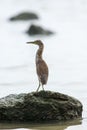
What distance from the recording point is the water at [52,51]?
15.3 metres

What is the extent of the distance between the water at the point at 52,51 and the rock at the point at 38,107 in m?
0.19

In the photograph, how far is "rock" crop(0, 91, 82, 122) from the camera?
11.6m

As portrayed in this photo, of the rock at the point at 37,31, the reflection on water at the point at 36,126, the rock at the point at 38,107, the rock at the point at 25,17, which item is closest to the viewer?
the reflection on water at the point at 36,126

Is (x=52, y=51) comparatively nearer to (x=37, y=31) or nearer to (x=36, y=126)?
(x=37, y=31)

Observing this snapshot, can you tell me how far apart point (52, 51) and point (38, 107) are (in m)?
10.6

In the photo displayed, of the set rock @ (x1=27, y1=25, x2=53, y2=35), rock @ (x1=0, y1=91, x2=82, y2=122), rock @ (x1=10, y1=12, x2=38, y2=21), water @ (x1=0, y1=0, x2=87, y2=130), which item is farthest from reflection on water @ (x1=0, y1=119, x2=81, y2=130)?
rock @ (x1=10, y1=12, x2=38, y2=21)

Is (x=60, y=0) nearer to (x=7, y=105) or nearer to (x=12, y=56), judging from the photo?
(x=12, y=56)

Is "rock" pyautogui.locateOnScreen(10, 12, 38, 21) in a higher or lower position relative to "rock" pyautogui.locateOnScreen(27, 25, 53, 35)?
higher

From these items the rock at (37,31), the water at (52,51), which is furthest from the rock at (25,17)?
the rock at (37,31)

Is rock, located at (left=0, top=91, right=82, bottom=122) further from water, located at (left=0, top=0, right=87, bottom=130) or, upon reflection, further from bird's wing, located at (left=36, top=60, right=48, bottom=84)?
bird's wing, located at (left=36, top=60, right=48, bottom=84)

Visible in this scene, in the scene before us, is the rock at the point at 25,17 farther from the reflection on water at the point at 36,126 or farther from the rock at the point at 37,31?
the reflection on water at the point at 36,126

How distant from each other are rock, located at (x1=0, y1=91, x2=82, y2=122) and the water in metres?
0.19

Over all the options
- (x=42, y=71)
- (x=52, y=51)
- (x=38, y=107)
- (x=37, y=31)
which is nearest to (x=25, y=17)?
(x=37, y=31)

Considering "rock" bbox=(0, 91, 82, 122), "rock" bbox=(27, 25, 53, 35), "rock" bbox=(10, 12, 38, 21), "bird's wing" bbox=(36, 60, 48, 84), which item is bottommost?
"rock" bbox=(0, 91, 82, 122)
